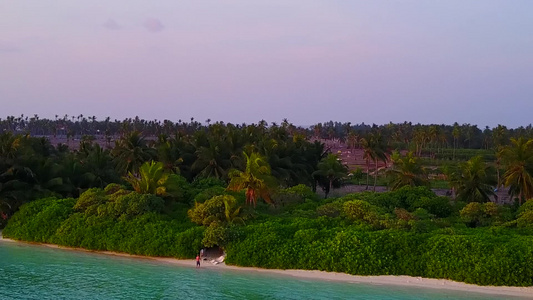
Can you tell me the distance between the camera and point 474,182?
4388cm

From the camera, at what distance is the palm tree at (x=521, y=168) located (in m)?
42.4

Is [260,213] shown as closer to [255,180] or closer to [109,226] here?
[255,180]

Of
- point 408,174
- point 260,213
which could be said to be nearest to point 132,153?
point 260,213

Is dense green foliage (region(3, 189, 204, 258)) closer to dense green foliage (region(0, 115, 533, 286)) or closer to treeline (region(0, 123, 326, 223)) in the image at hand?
dense green foliage (region(0, 115, 533, 286))

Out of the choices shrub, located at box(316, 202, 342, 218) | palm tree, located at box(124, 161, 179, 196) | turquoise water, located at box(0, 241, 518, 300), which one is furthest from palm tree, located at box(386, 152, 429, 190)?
turquoise water, located at box(0, 241, 518, 300)

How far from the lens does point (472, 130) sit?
14550 centimetres

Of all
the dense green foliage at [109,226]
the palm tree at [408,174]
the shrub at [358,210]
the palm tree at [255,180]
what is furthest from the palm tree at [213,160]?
the shrub at [358,210]

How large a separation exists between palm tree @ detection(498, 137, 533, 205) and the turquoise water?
63.2 feet

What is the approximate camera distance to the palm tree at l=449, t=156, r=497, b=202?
43.6m

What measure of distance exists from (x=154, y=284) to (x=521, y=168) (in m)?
30.2

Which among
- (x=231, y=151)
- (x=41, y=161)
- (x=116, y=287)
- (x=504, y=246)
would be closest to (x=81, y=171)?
(x=41, y=161)

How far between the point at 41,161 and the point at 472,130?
126266mm

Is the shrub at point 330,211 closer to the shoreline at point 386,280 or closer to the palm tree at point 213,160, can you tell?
the shoreline at point 386,280

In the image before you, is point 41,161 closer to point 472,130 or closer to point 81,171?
point 81,171
